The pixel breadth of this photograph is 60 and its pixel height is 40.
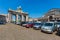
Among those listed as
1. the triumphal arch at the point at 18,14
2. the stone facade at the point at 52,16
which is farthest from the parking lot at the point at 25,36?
the triumphal arch at the point at 18,14

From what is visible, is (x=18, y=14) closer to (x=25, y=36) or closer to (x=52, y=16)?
(x=52, y=16)

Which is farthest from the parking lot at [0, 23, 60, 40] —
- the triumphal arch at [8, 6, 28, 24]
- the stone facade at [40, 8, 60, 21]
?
the triumphal arch at [8, 6, 28, 24]

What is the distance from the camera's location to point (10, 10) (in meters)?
86.7

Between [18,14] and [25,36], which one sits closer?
[25,36]

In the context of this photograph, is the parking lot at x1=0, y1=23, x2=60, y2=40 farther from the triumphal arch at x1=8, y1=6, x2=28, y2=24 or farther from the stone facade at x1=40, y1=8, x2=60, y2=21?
the triumphal arch at x1=8, y1=6, x2=28, y2=24

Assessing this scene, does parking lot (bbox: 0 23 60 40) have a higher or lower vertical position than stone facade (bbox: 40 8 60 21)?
lower

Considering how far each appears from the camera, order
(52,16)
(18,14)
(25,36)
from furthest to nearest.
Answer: (18,14) < (52,16) < (25,36)

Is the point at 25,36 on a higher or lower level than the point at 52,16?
lower

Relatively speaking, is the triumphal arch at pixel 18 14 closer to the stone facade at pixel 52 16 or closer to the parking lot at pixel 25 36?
the stone facade at pixel 52 16

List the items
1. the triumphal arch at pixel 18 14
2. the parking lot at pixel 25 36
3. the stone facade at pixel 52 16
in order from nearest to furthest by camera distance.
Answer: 1. the parking lot at pixel 25 36
2. the stone facade at pixel 52 16
3. the triumphal arch at pixel 18 14

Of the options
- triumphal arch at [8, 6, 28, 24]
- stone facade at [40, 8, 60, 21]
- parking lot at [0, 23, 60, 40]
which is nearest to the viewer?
parking lot at [0, 23, 60, 40]

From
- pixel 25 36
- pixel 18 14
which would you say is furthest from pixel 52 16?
pixel 25 36

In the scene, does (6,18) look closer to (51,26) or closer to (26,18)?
(26,18)

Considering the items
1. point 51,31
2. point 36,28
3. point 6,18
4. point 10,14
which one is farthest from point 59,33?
point 6,18
